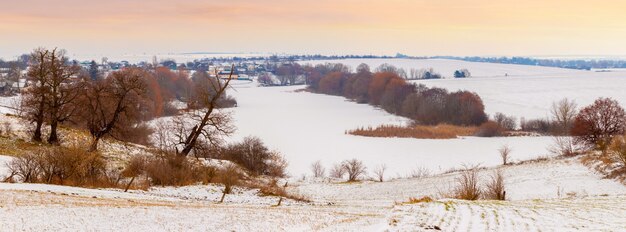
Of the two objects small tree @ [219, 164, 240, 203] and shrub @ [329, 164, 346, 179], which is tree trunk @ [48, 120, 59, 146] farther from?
shrub @ [329, 164, 346, 179]

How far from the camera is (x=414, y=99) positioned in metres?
125

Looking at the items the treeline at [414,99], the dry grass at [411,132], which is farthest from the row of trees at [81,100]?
the treeline at [414,99]

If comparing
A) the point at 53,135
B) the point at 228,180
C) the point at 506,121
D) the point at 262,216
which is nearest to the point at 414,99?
the point at 506,121

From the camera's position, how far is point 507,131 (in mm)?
93750

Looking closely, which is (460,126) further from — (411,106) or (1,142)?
(1,142)

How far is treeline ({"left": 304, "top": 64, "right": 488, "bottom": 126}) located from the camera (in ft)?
362

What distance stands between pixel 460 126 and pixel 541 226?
3699 inches

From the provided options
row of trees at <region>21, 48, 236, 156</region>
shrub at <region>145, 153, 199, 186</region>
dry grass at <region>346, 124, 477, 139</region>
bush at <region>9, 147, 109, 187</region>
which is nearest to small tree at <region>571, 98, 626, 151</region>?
dry grass at <region>346, 124, 477, 139</region>

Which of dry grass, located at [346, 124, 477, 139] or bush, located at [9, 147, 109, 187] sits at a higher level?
bush, located at [9, 147, 109, 187]

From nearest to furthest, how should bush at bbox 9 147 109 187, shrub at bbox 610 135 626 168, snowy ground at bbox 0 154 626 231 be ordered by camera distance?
1. snowy ground at bbox 0 154 626 231
2. bush at bbox 9 147 109 187
3. shrub at bbox 610 135 626 168

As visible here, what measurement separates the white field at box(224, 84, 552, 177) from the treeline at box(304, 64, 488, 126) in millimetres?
6228

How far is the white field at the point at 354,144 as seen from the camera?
203ft

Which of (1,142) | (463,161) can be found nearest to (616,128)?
(463,161)

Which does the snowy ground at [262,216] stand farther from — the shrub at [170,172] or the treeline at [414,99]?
the treeline at [414,99]
